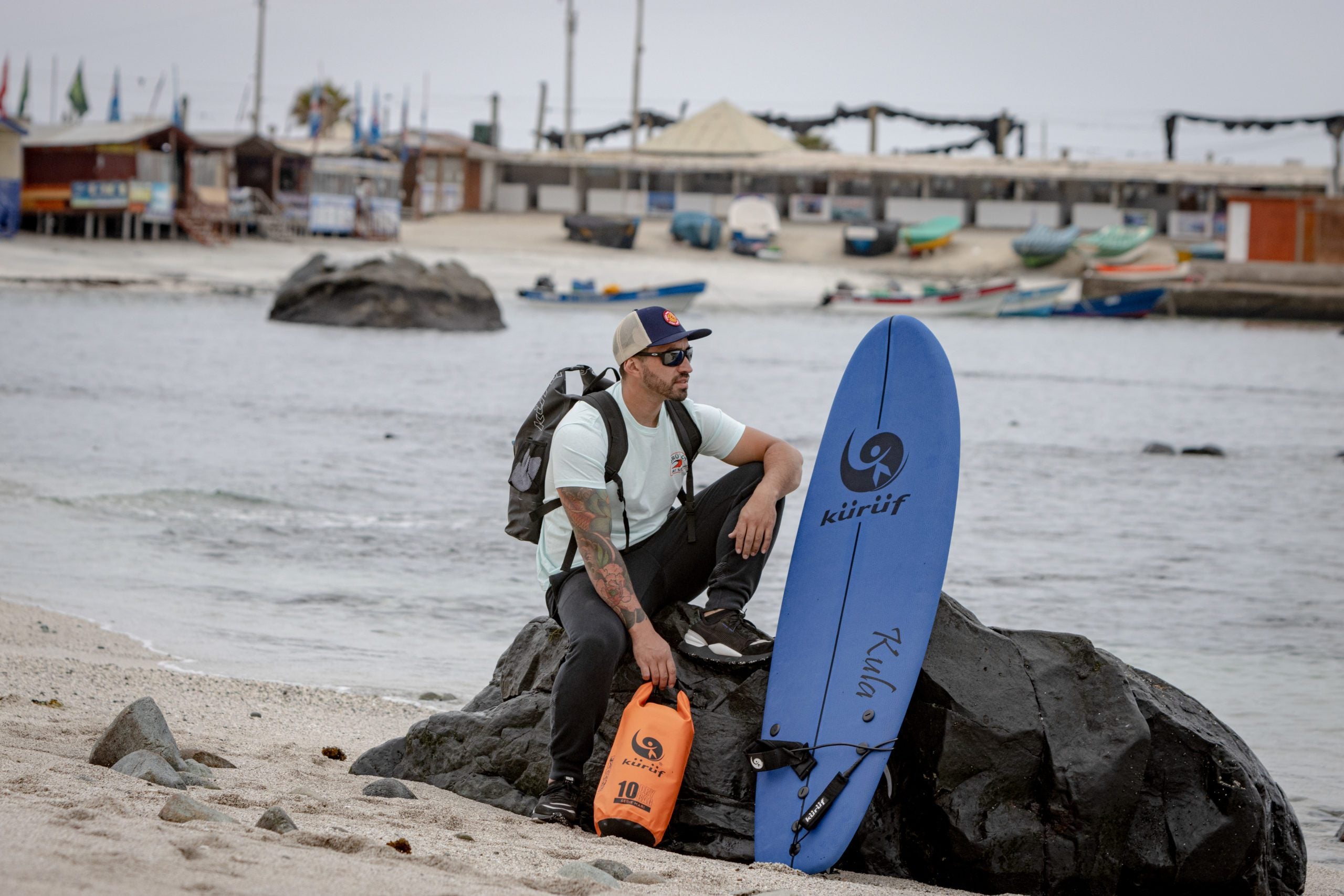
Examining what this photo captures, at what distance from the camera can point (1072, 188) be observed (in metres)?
56.1

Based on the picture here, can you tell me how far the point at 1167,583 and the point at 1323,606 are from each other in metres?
0.92

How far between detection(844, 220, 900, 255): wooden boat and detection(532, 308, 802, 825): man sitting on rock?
46.2 meters

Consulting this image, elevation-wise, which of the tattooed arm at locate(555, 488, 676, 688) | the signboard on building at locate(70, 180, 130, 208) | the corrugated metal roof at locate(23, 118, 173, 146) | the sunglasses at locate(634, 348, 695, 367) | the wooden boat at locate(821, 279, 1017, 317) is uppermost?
the corrugated metal roof at locate(23, 118, 173, 146)

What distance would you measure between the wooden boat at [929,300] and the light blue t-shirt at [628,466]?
113 ft

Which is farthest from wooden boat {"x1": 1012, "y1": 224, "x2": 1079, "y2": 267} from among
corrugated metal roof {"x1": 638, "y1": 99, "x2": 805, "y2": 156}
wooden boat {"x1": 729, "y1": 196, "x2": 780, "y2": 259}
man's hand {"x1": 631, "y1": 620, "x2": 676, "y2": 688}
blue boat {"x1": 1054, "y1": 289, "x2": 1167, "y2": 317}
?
man's hand {"x1": 631, "y1": 620, "x2": 676, "y2": 688}

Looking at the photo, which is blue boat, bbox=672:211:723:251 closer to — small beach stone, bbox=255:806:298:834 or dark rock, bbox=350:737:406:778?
dark rock, bbox=350:737:406:778

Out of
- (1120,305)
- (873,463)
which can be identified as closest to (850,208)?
(1120,305)

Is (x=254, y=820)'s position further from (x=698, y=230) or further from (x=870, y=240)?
(x=870, y=240)

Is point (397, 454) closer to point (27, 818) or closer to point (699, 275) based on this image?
point (27, 818)

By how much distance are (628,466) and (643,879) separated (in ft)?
4.10

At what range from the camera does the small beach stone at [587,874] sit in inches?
121

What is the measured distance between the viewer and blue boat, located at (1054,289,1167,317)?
139 ft

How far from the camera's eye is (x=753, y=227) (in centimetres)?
4966

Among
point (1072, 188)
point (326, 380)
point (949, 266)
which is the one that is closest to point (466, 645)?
point (326, 380)
